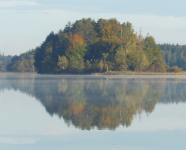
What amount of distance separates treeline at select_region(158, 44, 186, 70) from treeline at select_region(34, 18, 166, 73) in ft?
256

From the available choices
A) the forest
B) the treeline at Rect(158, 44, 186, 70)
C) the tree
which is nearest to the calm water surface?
the forest

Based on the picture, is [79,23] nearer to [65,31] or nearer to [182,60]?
[65,31]

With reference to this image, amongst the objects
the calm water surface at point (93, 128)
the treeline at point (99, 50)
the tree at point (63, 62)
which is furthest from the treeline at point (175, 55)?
the calm water surface at point (93, 128)

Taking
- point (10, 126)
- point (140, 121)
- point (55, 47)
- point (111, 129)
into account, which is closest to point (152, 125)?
point (140, 121)

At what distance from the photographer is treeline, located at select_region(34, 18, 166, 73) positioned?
75938 millimetres

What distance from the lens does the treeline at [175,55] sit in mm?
166500

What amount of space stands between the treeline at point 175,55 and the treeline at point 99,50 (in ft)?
256

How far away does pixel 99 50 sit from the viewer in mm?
84062

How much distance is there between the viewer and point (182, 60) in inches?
6491

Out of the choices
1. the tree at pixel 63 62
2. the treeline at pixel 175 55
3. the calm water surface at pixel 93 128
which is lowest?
the calm water surface at pixel 93 128

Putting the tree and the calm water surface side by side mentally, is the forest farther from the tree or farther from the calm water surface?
the calm water surface

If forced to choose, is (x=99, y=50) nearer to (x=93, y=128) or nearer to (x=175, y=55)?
(x=93, y=128)

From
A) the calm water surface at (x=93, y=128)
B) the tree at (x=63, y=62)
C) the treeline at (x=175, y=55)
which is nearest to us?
the calm water surface at (x=93, y=128)

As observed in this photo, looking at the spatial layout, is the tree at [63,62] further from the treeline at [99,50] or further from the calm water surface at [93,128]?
the calm water surface at [93,128]
